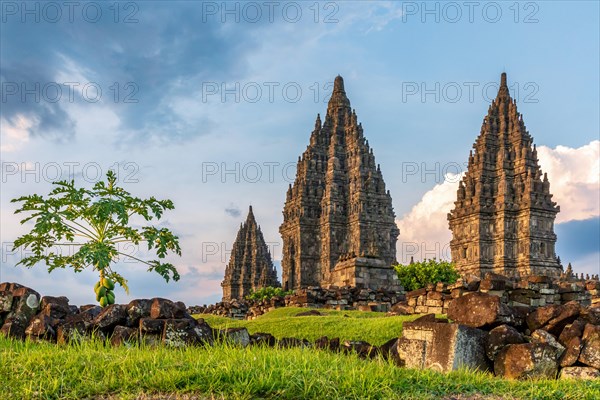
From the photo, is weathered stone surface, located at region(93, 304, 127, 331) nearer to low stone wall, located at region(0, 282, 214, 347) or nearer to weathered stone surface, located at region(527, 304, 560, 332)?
low stone wall, located at region(0, 282, 214, 347)

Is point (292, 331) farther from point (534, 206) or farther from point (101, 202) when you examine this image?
point (534, 206)

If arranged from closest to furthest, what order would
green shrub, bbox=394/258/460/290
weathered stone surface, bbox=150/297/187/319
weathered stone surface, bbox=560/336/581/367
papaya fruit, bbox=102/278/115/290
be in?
weathered stone surface, bbox=560/336/581/367 < weathered stone surface, bbox=150/297/187/319 < papaya fruit, bbox=102/278/115/290 < green shrub, bbox=394/258/460/290

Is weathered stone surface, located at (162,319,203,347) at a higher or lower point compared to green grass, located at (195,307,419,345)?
higher

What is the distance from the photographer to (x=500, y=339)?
8188 millimetres

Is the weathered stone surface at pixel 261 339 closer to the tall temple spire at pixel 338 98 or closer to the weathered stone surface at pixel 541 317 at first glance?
the weathered stone surface at pixel 541 317

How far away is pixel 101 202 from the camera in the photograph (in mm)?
12953

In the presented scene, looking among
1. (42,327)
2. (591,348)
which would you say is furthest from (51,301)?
(591,348)

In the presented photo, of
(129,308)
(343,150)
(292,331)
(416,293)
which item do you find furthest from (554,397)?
(343,150)

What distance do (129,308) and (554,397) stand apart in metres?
5.58

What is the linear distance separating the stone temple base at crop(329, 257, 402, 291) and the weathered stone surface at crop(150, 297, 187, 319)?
14.7 metres

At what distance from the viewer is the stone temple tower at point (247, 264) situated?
6669cm

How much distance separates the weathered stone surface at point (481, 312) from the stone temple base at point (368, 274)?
14.0 meters

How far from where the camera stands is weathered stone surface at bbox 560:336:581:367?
8.14 m

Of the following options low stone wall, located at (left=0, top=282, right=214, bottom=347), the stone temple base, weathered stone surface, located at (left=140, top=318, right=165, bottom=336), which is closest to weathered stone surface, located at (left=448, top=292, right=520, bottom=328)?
low stone wall, located at (left=0, top=282, right=214, bottom=347)
